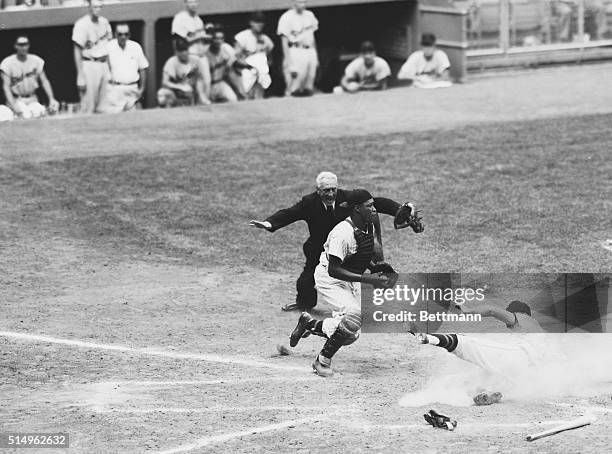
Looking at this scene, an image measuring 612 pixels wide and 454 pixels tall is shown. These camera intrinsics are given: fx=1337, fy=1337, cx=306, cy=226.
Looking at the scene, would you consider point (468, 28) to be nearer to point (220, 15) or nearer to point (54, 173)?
point (220, 15)

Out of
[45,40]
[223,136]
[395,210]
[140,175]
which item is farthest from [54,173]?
[395,210]

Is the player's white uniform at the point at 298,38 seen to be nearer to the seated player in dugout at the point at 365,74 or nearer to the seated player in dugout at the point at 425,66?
the seated player in dugout at the point at 365,74

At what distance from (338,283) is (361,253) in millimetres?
495

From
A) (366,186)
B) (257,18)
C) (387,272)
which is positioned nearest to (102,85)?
(257,18)

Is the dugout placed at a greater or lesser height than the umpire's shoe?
greater

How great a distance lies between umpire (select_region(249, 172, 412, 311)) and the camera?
12867 mm

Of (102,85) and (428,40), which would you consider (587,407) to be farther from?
(428,40)

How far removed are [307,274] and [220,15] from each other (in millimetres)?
12115

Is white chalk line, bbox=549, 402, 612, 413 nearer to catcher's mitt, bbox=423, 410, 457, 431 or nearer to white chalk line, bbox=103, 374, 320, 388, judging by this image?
catcher's mitt, bbox=423, 410, 457, 431

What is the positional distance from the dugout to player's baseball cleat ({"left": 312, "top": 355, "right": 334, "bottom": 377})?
1180 cm

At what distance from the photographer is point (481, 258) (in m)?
16.1

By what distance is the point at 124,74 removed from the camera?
21.7 meters

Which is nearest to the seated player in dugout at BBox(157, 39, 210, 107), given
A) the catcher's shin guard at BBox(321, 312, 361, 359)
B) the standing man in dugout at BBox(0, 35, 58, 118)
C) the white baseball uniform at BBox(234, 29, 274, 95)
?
the white baseball uniform at BBox(234, 29, 274, 95)

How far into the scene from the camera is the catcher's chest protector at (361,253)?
1201cm
